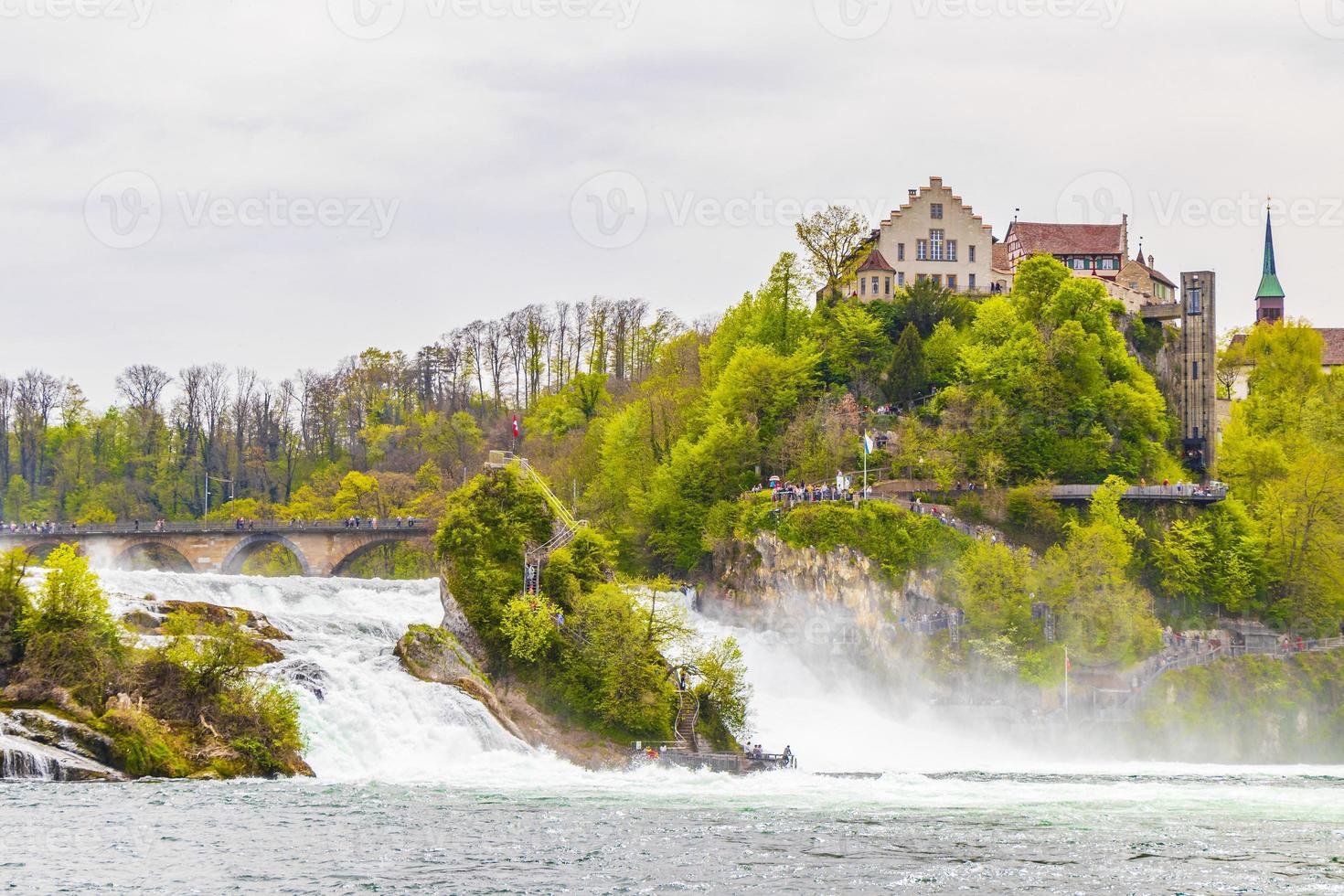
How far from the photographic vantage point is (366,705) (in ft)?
209

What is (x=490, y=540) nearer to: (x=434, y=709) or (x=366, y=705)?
(x=434, y=709)

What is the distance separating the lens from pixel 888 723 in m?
83.2

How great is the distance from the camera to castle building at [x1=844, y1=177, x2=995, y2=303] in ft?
375

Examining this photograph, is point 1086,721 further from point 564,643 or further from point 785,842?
point 785,842

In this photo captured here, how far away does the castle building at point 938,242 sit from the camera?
114 meters

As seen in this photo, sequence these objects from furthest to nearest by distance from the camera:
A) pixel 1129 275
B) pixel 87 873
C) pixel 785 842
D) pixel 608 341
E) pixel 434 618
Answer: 1. pixel 608 341
2. pixel 1129 275
3. pixel 434 618
4. pixel 785 842
5. pixel 87 873

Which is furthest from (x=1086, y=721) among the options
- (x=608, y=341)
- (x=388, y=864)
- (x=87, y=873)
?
(x=608, y=341)

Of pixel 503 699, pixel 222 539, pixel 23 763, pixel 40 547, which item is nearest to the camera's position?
pixel 23 763

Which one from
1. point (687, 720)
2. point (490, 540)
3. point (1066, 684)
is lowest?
point (687, 720)

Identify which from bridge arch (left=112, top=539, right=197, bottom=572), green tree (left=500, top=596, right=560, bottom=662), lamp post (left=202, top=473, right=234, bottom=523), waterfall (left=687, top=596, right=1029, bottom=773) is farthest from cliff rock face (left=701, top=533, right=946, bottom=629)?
lamp post (left=202, top=473, right=234, bottom=523)

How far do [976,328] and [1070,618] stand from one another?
23904 mm

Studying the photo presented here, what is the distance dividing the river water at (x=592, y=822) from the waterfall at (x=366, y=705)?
102 millimetres

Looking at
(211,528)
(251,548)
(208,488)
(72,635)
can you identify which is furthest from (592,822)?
(208,488)

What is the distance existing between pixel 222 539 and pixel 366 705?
162 ft
